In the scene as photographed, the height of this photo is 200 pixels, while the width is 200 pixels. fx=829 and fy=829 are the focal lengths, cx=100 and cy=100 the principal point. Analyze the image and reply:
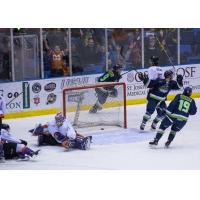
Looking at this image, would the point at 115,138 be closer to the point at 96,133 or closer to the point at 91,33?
the point at 96,133

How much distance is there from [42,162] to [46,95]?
4336mm

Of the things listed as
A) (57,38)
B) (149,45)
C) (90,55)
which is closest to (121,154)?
(57,38)

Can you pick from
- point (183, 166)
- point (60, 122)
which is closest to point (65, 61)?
point (60, 122)

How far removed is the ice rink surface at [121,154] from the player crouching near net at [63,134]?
0.40 feet

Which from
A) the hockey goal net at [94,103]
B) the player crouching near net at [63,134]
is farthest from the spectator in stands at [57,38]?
the player crouching near net at [63,134]

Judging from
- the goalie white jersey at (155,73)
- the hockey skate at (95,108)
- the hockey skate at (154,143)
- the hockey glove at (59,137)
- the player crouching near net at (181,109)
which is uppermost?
the goalie white jersey at (155,73)

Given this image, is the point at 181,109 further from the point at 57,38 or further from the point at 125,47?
the point at 125,47

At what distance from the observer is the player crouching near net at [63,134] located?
13.0 m

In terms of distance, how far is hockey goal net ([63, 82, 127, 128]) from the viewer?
1453 cm

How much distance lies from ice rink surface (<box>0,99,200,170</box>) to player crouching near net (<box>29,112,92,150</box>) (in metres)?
0.12

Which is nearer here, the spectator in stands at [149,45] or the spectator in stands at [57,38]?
the spectator in stands at [57,38]

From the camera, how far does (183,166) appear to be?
1194cm

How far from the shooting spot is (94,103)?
576 inches

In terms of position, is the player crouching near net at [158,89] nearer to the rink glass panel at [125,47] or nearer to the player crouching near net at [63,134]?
the player crouching near net at [63,134]
